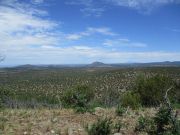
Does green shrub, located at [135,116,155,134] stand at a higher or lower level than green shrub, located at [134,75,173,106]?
higher

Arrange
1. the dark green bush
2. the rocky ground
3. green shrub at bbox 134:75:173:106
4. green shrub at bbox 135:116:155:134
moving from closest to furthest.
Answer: the rocky ground
the dark green bush
green shrub at bbox 135:116:155:134
green shrub at bbox 134:75:173:106

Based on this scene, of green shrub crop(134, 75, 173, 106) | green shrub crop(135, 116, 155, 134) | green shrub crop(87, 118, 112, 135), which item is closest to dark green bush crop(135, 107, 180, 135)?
green shrub crop(135, 116, 155, 134)

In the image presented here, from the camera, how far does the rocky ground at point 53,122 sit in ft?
28.5

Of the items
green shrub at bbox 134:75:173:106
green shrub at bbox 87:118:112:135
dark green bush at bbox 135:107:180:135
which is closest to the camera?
green shrub at bbox 87:118:112:135

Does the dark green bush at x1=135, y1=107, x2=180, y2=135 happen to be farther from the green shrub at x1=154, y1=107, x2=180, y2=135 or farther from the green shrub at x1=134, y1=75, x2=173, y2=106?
the green shrub at x1=134, y1=75, x2=173, y2=106

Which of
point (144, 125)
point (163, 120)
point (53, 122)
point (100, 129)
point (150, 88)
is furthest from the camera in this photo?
point (150, 88)

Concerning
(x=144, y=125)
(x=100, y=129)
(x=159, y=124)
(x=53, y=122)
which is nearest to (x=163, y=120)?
(x=159, y=124)

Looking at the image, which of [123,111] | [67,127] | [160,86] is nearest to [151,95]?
[160,86]

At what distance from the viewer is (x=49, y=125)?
30.5 ft

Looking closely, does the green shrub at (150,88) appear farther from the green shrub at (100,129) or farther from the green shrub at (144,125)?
the green shrub at (100,129)

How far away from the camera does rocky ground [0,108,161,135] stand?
8.70 metres

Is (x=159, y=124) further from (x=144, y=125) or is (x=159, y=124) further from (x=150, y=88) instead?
(x=150, y=88)

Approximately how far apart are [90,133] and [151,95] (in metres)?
33.5

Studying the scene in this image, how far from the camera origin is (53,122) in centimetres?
973
